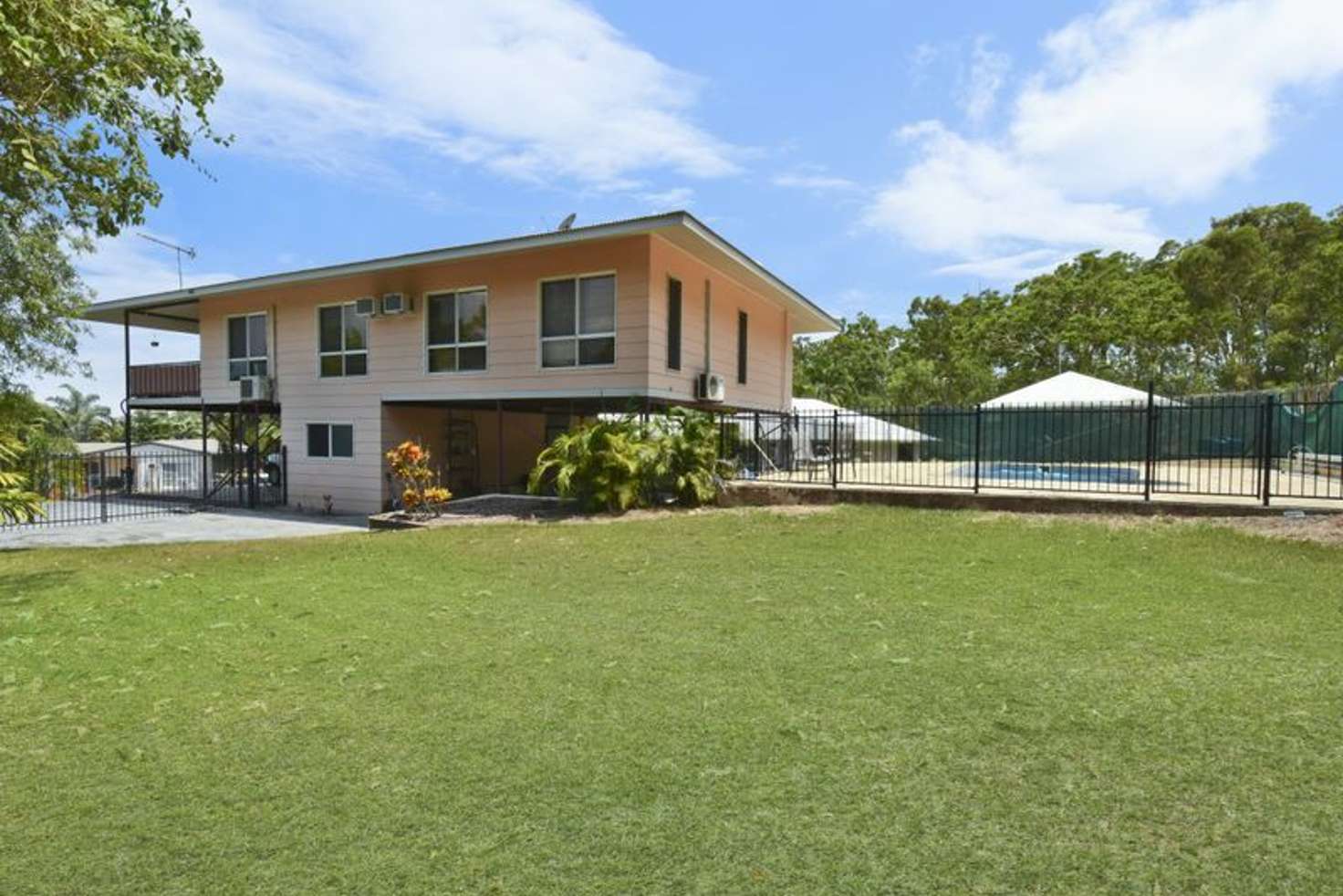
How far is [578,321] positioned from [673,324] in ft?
6.00

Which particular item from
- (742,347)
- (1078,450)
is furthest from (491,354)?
(1078,450)

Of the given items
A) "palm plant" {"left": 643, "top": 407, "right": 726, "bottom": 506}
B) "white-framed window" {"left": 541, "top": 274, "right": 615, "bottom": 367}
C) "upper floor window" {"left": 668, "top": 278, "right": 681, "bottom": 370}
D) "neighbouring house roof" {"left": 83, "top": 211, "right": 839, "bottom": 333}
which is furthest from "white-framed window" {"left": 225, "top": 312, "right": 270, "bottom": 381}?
"palm plant" {"left": 643, "top": 407, "right": 726, "bottom": 506}

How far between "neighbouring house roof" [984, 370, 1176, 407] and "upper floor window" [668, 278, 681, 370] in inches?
266

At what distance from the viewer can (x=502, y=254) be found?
45.3ft

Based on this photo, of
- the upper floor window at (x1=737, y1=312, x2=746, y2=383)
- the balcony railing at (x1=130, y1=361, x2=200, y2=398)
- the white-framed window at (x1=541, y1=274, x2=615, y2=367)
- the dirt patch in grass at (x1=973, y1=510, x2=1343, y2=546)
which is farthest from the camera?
the balcony railing at (x1=130, y1=361, x2=200, y2=398)

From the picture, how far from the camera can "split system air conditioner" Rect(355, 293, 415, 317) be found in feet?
50.6

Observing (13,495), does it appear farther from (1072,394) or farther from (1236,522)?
(1072,394)

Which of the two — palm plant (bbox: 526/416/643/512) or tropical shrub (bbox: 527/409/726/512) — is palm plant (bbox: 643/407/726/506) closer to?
tropical shrub (bbox: 527/409/726/512)

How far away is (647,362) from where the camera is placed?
12.9 m

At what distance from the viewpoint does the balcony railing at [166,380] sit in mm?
19750

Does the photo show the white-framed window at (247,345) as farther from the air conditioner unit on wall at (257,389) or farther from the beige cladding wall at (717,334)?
the beige cladding wall at (717,334)

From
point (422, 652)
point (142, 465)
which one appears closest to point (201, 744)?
point (422, 652)

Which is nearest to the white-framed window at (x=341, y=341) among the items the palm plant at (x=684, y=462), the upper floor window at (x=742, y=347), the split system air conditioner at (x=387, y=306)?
the split system air conditioner at (x=387, y=306)

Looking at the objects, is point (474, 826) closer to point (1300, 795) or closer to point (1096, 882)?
point (1096, 882)
